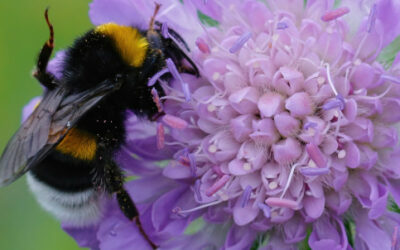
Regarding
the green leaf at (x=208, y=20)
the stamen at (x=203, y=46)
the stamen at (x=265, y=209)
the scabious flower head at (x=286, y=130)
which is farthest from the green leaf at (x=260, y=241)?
the green leaf at (x=208, y=20)

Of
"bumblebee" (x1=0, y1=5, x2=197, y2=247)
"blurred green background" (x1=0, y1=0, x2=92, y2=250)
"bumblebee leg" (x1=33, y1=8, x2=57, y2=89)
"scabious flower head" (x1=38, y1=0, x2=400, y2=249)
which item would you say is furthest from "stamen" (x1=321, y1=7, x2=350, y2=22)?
"blurred green background" (x1=0, y1=0, x2=92, y2=250)

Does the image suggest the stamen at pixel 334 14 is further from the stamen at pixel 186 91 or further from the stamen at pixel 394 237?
the stamen at pixel 394 237

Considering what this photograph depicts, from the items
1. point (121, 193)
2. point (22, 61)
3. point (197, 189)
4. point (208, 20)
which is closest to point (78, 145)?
point (121, 193)

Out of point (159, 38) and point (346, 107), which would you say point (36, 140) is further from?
point (346, 107)

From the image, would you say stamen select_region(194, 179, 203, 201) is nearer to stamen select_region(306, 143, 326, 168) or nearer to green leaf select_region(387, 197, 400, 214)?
stamen select_region(306, 143, 326, 168)

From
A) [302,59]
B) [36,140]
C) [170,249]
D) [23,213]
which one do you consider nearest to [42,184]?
[36,140]
